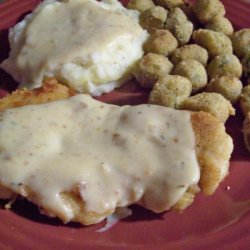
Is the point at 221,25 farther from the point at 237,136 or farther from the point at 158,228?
the point at 158,228

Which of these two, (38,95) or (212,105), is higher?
(212,105)

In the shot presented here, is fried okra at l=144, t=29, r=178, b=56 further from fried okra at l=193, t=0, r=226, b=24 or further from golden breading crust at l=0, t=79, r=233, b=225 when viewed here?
golden breading crust at l=0, t=79, r=233, b=225

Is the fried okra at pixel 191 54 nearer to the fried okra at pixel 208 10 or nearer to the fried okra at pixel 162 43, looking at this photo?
the fried okra at pixel 162 43

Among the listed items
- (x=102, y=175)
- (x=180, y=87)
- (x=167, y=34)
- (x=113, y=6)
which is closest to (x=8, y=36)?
(x=113, y=6)

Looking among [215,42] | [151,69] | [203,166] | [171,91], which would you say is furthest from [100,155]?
[215,42]

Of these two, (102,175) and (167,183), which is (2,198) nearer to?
(102,175)
